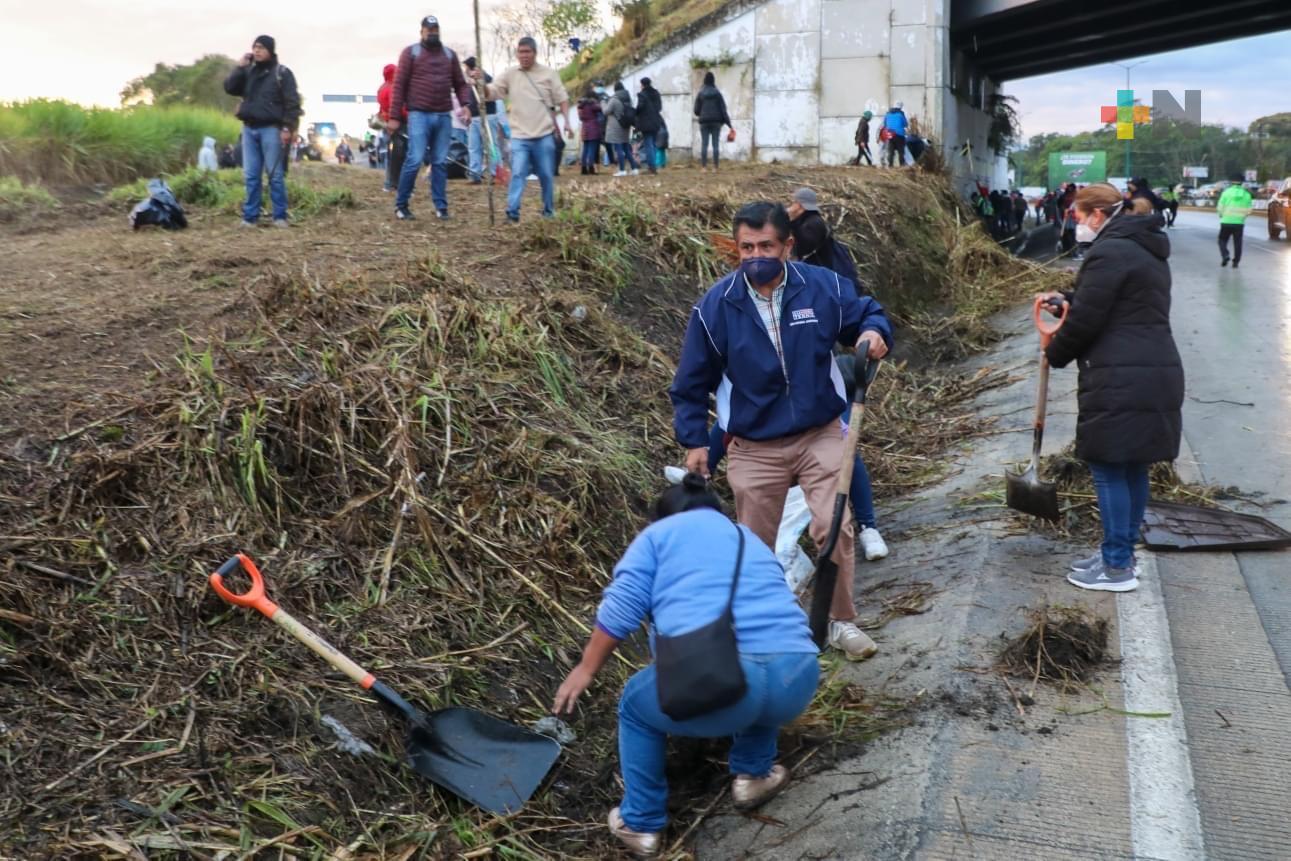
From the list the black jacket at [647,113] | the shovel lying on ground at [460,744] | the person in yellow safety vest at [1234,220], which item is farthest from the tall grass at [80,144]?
the person in yellow safety vest at [1234,220]

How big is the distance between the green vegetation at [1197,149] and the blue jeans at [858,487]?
3493 inches

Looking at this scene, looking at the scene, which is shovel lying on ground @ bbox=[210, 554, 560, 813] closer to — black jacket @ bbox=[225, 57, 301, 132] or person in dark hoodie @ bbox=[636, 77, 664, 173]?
black jacket @ bbox=[225, 57, 301, 132]

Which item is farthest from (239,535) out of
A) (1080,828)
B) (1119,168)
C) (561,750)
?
(1119,168)

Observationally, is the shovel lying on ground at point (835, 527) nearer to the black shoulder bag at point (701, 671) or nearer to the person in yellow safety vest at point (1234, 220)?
the black shoulder bag at point (701, 671)

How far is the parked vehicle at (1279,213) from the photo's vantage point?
92.7 ft

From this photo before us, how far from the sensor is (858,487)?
591cm

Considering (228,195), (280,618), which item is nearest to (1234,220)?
(228,195)

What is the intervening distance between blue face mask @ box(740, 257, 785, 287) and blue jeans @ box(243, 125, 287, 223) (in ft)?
23.8

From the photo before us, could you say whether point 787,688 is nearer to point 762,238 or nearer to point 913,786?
point 913,786

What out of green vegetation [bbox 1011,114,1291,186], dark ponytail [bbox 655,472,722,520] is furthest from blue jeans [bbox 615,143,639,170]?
green vegetation [bbox 1011,114,1291,186]

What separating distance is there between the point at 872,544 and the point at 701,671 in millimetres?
2980

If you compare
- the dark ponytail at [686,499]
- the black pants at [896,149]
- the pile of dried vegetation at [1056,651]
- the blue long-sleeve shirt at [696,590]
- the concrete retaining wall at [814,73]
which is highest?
the concrete retaining wall at [814,73]

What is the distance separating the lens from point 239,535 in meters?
4.83

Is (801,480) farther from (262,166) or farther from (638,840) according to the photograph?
(262,166)
